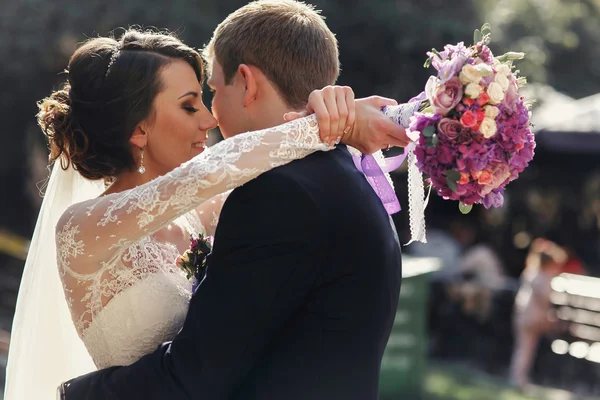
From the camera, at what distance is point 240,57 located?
9.96ft

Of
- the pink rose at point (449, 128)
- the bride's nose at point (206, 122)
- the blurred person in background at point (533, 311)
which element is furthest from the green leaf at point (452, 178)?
the blurred person in background at point (533, 311)

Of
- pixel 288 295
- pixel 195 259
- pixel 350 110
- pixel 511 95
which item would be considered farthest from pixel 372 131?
pixel 195 259

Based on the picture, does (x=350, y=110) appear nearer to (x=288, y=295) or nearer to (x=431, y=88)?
(x=431, y=88)

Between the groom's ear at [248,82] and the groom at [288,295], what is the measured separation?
61mm

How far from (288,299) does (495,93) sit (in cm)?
86

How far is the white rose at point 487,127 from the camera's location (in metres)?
2.74

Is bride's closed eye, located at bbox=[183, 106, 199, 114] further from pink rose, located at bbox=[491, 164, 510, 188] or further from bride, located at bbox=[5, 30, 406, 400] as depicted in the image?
pink rose, located at bbox=[491, 164, 510, 188]

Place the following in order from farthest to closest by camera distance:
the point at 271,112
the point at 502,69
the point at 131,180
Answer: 1. the point at 131,180
2. the point at 271,112
3. the point at 502,69

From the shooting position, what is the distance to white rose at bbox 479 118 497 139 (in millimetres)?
2739

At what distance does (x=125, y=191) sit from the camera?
3.18 m

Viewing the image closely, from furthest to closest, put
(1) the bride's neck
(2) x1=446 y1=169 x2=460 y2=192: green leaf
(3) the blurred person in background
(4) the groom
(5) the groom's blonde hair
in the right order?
(3) the blurred person in background < (1) the bride's neck < (5) the groom's blonde hair < (2) x1=446 y1=169 x2=460 y2=192: green leaf < (4) the groom

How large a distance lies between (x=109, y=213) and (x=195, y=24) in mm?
9067

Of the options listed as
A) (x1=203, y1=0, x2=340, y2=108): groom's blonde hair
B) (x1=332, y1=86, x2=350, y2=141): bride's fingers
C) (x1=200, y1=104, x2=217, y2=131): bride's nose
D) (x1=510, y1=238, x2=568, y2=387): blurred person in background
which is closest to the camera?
(x1=332, y1=86, x2=350, y2=141): bride's fingers

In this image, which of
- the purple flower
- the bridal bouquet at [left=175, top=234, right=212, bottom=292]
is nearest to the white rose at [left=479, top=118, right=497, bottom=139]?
the purple flower
